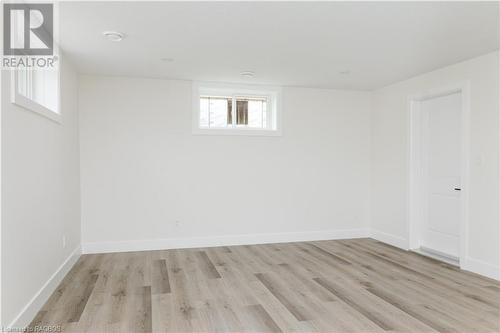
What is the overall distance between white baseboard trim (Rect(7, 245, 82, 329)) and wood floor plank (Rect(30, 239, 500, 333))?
66 millimetres

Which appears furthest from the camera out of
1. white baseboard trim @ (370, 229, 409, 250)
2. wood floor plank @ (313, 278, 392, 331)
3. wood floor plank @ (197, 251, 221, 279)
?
white baseboard trim @ (370, 229, 409, 250)

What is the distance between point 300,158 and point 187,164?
1772mm

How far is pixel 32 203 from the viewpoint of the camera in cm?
281

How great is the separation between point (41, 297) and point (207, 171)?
2.77m

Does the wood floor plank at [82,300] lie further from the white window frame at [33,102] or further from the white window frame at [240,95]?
the white window frame at [240,95]

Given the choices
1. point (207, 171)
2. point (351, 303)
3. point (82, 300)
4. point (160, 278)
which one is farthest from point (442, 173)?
point (82, 300)

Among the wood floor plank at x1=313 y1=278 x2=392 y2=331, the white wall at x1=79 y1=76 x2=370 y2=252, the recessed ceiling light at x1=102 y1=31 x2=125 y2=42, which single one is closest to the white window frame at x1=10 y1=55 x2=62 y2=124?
the recessed ceiling light at x1=102 y1=31 x2=125 y2=42

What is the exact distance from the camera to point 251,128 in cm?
562

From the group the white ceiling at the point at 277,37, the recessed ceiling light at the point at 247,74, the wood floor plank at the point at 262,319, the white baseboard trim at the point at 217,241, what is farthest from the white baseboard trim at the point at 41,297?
the recessed ceiling light at the point at 247,74

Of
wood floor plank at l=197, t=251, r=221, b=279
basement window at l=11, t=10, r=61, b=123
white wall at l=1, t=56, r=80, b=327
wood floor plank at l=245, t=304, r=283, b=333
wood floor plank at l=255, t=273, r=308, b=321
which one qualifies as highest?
basement window at l=11, t=10, r=61, b=123

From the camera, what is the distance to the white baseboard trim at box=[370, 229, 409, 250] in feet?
16.9

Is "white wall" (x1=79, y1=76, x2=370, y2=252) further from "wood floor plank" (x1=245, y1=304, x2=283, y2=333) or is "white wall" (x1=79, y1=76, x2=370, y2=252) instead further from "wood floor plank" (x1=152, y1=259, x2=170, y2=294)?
"wood floor plank" (x1=245, y1=304, x2=283, y2=333)

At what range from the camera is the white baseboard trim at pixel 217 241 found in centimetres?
497

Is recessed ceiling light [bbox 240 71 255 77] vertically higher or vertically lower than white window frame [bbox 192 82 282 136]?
higher
